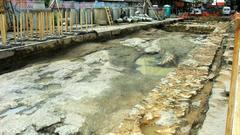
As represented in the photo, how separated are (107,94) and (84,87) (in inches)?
27.6

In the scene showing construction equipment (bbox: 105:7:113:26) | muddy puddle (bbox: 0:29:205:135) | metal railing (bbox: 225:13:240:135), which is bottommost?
muddy puddle (bbox: 0:29:205:135)

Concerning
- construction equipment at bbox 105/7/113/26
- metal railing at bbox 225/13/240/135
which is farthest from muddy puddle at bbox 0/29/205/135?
construction equipment at bbox 105/7/113/26

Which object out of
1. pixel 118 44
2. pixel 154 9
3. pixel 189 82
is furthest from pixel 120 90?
pixel 154 9

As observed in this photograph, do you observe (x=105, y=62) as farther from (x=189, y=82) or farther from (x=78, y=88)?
(x=189, y=82)

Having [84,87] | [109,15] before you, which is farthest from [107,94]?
[109,15]

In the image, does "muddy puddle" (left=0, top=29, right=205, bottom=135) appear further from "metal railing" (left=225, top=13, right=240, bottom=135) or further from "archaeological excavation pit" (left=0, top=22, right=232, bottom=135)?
"metal railing" (left=225, top=13, right=240, bottom=135)

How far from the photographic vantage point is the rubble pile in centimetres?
437

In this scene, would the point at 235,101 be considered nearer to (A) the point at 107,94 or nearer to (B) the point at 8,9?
(A) the point at 107,94

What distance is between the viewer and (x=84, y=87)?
23.0ft

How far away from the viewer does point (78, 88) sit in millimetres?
6930

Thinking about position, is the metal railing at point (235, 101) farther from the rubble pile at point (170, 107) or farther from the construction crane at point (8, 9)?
the construction crane at point (8, 9)

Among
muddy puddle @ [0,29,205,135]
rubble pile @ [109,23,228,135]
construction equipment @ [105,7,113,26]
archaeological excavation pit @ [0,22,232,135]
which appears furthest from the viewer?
construction equipment @ [105,7,113,26]

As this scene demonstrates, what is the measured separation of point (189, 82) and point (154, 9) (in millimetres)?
22564

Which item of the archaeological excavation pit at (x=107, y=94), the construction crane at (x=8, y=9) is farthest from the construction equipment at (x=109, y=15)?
the archaeological excavation pit at (x=107, y=94)
